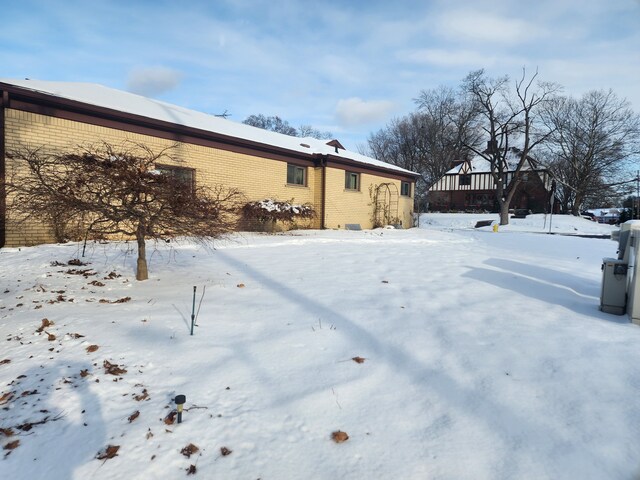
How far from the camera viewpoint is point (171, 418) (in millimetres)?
2320

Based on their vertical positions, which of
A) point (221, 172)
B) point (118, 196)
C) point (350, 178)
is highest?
point (350, 178)

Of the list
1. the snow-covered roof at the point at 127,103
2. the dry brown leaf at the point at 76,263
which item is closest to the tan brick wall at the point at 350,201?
the snow-covered roof at the point at 127,103

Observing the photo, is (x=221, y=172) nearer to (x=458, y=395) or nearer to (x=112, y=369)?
(x=112, y=369)

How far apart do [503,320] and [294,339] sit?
7.59ft

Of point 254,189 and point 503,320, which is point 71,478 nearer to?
point 503,320

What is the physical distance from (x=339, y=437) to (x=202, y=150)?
12.4 m

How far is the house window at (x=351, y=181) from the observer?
18.6 metres

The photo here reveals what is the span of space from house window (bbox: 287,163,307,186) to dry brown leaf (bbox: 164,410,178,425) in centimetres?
1442

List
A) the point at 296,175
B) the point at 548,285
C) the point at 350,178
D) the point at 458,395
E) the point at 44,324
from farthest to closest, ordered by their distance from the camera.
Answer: the point at 350,178 → the point at 296,175 → the point at 548,285 → the point at 44,324 → the point at 458,395

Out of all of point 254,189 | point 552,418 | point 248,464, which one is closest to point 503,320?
point 552,418

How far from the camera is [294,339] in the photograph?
3566mm

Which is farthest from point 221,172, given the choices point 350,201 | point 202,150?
point 350,201

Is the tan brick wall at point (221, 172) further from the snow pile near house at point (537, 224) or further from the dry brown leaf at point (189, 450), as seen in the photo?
the snow pile near house at point (537, 224)

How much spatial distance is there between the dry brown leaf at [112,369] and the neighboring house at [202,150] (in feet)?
12.9
